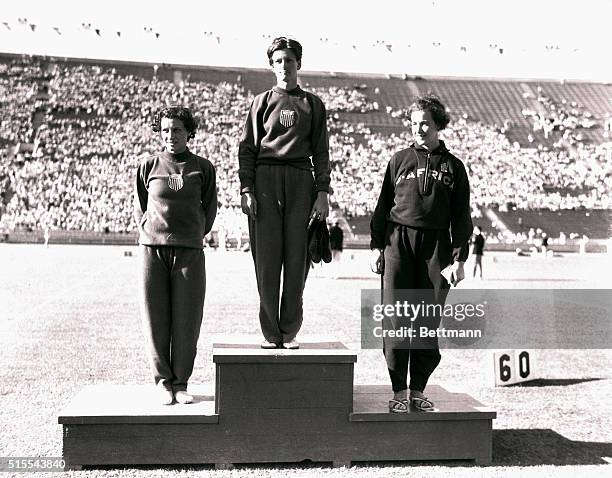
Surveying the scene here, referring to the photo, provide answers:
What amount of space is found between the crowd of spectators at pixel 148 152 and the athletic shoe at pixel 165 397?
34.7m

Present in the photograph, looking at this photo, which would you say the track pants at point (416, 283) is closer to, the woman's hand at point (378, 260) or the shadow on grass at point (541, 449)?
the woman's hand at point (378, 260)

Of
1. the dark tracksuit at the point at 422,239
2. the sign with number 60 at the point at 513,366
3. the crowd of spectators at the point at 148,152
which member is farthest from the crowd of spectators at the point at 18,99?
the dark tracksuit at the point at 422,239

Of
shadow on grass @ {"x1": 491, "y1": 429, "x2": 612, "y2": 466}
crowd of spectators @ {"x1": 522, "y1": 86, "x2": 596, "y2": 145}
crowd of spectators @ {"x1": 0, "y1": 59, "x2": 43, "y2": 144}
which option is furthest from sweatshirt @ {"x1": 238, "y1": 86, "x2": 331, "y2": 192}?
crowd of spectators @ {"x1": 522, "y1": 86, "x2": 596, "y2": 145}

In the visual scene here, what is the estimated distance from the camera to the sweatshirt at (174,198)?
5.11 m

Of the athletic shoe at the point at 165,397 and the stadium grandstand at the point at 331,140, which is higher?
the stadium grandstand at the point at 331,140

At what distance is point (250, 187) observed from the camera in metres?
5.25

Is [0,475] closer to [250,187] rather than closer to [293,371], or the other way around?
[293,371]

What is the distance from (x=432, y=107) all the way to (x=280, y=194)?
1.13m

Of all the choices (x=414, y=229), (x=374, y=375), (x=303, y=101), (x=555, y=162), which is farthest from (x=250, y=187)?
(x=555, y=162)

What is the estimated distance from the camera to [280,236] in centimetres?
528

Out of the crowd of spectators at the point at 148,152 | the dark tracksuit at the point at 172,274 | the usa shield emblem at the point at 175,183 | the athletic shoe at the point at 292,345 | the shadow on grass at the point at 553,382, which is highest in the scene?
the crowd of spectators at the point at 148,152

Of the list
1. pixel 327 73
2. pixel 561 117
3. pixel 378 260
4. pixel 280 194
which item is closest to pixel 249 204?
pixel 280 194

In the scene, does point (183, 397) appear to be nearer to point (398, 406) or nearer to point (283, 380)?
point (283, 380)

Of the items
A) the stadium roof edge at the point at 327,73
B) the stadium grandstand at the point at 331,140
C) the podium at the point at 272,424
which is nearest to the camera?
the podium at the point at 272,424
